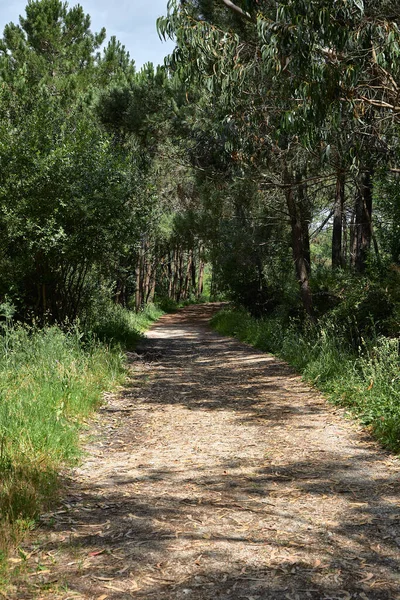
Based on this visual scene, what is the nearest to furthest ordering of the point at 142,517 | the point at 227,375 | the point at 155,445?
the point at 142,517 < the point at 155,445 < the point at 227,375

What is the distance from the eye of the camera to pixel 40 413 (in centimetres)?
578

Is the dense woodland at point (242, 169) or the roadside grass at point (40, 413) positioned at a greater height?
the dense woodland at point (242, 169)

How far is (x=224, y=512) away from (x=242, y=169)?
8684 millimetres

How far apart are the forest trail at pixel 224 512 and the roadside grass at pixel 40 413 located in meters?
0.18

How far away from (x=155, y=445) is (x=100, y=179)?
661 centimetres

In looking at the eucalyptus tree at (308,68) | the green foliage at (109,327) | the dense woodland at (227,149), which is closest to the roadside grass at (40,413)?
the dense woodland at (227,149)

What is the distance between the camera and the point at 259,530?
3.83 metres

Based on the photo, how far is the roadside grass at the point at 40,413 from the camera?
4.03m

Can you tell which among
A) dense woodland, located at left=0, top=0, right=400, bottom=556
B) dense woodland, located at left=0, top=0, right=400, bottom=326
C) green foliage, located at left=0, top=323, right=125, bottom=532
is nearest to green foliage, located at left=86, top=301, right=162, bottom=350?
dense woodland, located at left=0, top=0, right=400, bottom=556

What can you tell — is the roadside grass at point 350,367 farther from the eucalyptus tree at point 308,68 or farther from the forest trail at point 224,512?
the eucalyptus tree at point 308,68

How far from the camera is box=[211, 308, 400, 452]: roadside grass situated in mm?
6289

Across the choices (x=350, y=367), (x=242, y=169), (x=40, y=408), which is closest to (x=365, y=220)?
(x=242, y=169)

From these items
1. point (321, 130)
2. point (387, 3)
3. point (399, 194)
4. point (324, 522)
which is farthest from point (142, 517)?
point (399, 194)

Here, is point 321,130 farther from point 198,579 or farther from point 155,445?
point 198,579
